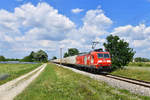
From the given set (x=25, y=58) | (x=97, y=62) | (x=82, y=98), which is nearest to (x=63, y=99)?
(x=82, y=98)

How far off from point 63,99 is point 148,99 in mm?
4276

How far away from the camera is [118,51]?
779 inches

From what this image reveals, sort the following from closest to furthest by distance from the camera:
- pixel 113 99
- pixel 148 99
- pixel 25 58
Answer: pixel 113 99 < pixel 148 99 < pixel 25 58

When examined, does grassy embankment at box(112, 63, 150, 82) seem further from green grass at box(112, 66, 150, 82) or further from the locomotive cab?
the locomotive cab

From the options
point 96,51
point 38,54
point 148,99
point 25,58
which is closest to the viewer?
point 148,99

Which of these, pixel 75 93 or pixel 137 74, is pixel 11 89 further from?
pixel 137 74

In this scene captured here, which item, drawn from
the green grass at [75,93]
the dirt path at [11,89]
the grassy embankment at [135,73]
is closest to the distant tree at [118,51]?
the grassy embankment at [135,73]

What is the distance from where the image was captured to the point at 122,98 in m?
6.48

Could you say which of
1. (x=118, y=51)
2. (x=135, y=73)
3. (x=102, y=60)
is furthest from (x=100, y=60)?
(x=135, y=73)

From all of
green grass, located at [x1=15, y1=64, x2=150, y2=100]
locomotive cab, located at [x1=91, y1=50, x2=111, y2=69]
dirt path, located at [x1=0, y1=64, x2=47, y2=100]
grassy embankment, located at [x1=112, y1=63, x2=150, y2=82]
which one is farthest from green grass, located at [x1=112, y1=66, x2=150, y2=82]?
dirt path, located at [x1=0, y1=64, x2=47, y2=100]

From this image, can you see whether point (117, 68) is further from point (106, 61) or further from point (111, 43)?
point (111, 43)

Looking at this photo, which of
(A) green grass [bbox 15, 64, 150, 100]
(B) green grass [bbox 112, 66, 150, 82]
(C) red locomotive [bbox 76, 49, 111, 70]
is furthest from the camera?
(C) red locomotive [bbox 76, 49, 111, 70]

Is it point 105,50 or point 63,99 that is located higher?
point 105,50

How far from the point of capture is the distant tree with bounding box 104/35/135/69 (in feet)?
62.7
